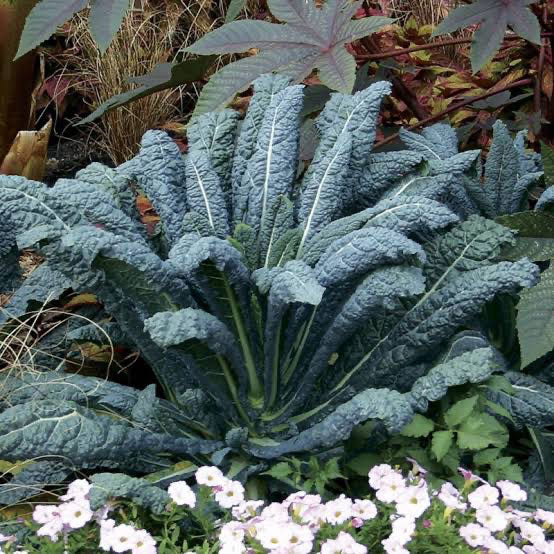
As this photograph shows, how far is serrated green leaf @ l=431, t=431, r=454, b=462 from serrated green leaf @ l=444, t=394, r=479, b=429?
22mm

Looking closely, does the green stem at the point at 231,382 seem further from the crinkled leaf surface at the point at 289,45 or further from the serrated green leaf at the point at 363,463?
the crinkled leaf surface at the point at 289,45

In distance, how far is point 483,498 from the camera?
1417mm

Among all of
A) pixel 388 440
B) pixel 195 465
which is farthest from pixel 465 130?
pixel 195 465

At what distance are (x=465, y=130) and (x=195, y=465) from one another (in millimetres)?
1410

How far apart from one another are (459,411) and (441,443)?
2.9 inches

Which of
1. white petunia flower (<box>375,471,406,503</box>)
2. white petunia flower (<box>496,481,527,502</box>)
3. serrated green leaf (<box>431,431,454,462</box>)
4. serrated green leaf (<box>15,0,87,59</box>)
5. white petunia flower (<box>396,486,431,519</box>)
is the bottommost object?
white petunia flower (<box>496,481,527,502</box>)

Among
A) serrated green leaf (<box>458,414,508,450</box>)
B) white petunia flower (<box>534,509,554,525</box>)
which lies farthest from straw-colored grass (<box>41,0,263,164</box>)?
white petunia flower (<box>534,509,554,525</box>)

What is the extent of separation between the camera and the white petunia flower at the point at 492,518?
4.43 ft

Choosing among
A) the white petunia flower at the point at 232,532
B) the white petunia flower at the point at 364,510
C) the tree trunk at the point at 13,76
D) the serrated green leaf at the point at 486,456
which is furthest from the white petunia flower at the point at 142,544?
the tree trunk at the point at 13,76

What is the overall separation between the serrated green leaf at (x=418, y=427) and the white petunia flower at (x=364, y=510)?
0.23m

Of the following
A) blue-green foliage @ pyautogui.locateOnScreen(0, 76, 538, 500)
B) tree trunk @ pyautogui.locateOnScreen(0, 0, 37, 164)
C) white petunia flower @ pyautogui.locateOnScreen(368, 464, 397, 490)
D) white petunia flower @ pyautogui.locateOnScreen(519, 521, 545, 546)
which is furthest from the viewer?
tree trunk @ pyautogui.locateOnScreen(0, 0, 37, 164)

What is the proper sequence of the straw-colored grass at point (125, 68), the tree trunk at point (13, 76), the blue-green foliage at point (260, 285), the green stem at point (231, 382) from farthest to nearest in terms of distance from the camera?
the straw-colored grass at point (125, 68), the tree trunk at point (13, 76), the green stem at point (231, 382), the blue-green foliage at point (260, 285)

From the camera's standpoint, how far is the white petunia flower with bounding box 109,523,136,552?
1.33 metres

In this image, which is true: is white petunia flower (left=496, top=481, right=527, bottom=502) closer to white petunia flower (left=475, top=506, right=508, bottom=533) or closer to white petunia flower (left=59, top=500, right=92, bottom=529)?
white petunia flower (left=475, top=506, right=508, bottom=533)
